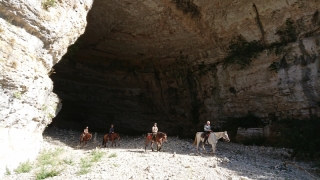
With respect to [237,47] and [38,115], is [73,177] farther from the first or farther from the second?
[237,47]

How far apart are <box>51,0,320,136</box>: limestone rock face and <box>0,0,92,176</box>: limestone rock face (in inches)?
277

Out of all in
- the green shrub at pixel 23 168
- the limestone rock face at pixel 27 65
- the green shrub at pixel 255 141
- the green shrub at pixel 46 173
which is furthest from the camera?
the green shrub at pixel 255 141

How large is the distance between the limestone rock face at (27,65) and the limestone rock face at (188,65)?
703cm

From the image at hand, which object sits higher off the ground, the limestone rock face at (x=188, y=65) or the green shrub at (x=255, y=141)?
the limestone rock face at (x=188, y=65)

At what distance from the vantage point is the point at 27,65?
9086 millimetres

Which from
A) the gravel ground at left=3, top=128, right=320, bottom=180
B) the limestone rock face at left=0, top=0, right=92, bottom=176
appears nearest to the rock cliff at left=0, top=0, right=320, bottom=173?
the limestone rock face at left=0, top=0, right=92, bottom=176

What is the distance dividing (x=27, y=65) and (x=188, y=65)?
1319cm

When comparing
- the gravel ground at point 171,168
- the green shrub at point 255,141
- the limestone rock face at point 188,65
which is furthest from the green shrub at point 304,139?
the limestone rock face at point 188,65

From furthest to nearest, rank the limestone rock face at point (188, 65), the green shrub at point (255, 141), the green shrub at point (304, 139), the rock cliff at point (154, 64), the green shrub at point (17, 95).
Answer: the green shrub at point (255, 141)
the limestone rock face at point (188, 65)
the green shrub at point (304, 139)
the rock cliff at point (154, 64)
the green shrub at point (17, 95)

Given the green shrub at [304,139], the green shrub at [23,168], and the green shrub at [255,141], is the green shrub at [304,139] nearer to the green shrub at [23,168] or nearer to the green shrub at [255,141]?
the green shrub at [255,141]

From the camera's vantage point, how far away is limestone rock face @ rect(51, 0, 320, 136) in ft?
50.5

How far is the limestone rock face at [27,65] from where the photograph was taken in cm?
820

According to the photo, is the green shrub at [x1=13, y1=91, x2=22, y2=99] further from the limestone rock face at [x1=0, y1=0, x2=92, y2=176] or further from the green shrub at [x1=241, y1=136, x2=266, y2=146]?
the green shrub at [x1=241, y1=136, x2=266, y2=146]

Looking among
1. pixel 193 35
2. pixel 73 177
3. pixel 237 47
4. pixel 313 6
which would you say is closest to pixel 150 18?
pixel 193 35
